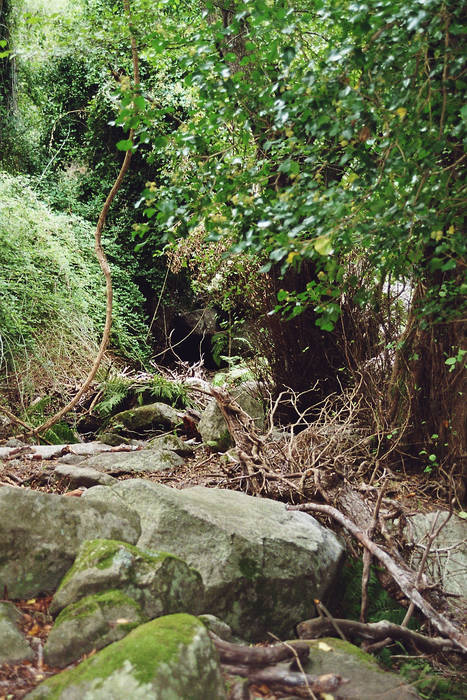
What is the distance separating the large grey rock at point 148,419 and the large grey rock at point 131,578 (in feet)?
12.4

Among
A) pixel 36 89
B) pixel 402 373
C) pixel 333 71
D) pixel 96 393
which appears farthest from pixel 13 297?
pixel 36 89

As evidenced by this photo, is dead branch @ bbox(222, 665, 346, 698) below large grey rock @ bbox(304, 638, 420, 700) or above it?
above

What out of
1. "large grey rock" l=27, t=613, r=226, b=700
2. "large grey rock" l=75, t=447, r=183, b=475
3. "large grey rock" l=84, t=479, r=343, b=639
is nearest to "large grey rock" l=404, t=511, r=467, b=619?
"large grey rock" l=84, t=479, r=343, b=639

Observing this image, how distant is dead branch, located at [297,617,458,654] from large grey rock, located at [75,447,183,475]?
88.1 inches

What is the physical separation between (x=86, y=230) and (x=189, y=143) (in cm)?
691

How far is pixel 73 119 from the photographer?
429 inches

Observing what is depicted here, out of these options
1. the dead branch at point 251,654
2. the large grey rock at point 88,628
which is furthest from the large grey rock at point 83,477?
the dead branch at point 251,654

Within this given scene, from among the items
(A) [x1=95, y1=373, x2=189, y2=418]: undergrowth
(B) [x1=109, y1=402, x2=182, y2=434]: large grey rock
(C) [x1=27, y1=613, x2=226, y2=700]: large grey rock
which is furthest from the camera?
(A) [x1=95, y1=373, x2=189, y2=418]: undergrowth

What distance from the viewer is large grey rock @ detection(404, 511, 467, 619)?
3.02 meters

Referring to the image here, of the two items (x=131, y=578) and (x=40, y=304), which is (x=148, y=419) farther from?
(x=131, y=578)

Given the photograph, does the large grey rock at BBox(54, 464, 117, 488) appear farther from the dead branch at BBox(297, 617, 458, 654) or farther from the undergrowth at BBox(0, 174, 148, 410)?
the undergrowth at BBox(0, 174, 148, 410)

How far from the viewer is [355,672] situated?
208 cm

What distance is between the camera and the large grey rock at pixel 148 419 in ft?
19.8

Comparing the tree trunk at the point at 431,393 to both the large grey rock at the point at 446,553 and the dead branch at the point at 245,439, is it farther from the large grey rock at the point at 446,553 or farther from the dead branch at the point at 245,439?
the dead branch at the point at 245,439
